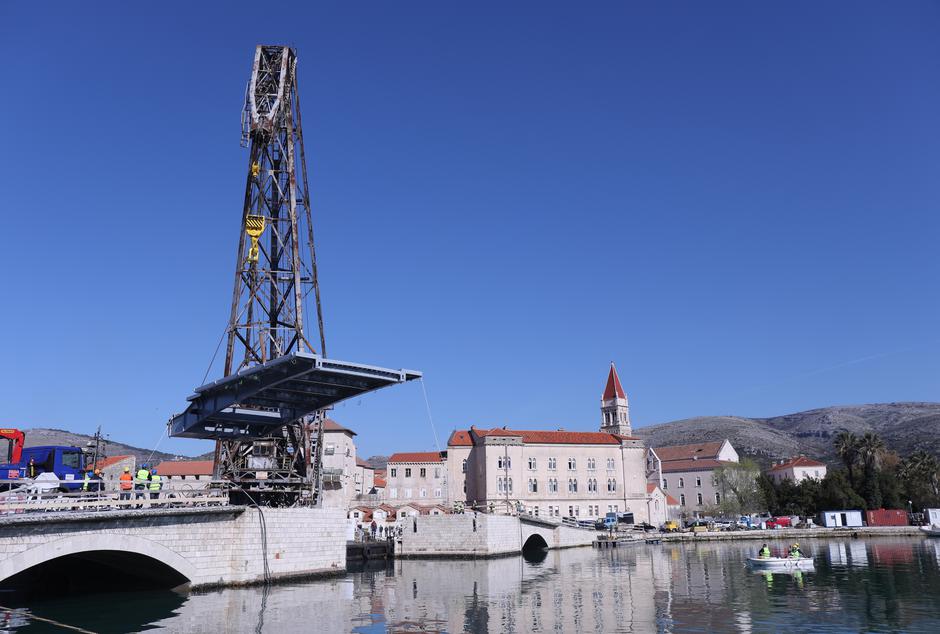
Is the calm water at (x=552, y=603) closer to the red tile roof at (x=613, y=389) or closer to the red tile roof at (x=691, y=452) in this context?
the red tile roof at (x=613, y=389)

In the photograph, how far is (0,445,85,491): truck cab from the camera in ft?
117

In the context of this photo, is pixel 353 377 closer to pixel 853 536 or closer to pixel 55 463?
pixel 55 463

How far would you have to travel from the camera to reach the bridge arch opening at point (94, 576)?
34.6m

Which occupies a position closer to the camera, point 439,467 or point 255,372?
point 255,372

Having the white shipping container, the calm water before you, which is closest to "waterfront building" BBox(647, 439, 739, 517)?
the white shipping container

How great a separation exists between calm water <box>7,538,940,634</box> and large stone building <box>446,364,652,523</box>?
41.8 m

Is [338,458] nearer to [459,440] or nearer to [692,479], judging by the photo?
[459,440]

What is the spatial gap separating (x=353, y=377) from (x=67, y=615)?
14.3m

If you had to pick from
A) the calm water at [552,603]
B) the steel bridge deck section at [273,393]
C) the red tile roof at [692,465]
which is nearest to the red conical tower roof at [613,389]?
the red tile roof at [692,465]

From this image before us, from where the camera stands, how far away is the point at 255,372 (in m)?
32.1

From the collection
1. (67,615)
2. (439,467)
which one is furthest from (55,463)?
(439,467)

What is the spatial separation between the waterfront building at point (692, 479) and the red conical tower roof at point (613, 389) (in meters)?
12.5

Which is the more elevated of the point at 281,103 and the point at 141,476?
the point at 281,103

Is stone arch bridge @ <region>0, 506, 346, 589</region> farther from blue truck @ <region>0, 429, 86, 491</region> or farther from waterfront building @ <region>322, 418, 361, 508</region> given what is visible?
waterfront building @ <region>322, 418, 361, 508</region>
